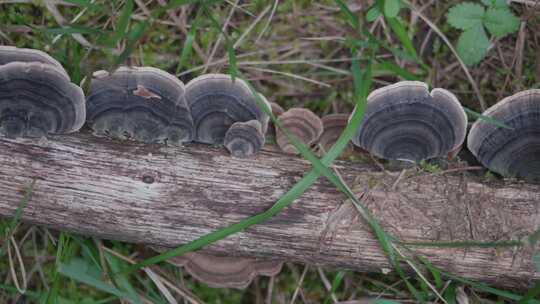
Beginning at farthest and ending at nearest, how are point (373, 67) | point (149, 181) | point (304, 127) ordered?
point (373, 67)
point (304, 127)
point (149, 181)

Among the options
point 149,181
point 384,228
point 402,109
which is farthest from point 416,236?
point 149,181

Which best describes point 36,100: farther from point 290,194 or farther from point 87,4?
point 290,194

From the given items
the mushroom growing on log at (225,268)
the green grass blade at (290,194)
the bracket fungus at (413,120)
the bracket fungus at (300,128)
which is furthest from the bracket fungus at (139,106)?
the bracket fungus at (413,120)

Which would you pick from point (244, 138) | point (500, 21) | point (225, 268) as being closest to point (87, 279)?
point (225, 268)

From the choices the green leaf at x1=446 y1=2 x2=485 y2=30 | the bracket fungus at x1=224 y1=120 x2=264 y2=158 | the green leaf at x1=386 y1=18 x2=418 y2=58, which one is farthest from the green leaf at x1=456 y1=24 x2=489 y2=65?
the bracket fungus at x1=224 y1=120 x2=264 y2=158

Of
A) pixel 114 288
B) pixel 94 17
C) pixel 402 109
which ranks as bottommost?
pixel 114 288

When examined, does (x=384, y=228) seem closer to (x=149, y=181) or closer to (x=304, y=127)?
(x=304, y=127)
